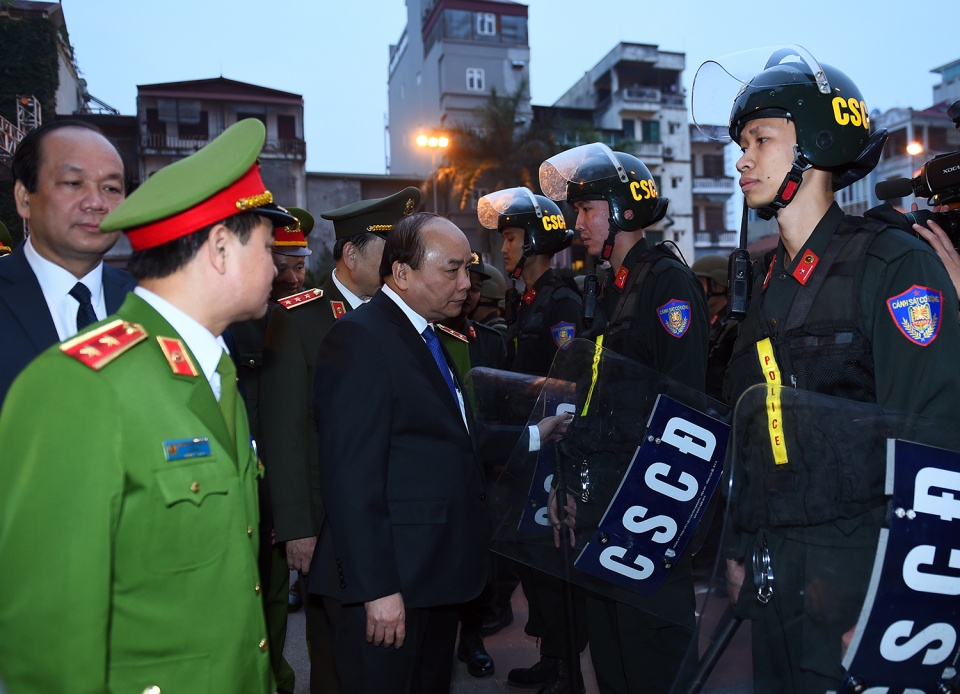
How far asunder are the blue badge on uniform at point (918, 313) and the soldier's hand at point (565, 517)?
4.60ft

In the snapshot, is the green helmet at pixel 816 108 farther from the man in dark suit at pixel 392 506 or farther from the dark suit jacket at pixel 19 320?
the dark suit jacket at pixel 19 320

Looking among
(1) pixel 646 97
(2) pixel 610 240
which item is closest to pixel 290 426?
(2) pixel 610 240

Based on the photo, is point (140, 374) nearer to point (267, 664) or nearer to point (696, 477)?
point (267, 664)

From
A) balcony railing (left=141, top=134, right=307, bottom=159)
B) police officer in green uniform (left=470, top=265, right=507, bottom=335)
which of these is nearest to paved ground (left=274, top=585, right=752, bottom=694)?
police officer in green uniform (left=470, top=265, right=507, bottom=335)

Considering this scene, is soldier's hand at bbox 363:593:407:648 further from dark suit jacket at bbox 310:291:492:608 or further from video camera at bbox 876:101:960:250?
video camera at bbox 876:101:960:250

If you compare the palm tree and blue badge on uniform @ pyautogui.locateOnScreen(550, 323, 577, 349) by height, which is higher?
the palm tree

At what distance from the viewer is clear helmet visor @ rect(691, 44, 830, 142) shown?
262 cm

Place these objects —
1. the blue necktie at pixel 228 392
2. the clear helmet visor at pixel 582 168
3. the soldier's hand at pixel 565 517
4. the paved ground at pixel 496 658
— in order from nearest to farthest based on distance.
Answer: the blue necktie at pixel 228 392
the soldier's hand at pixel 565 517
the clear helmet visor at pixel 582 168
the paved ground at pixel 496 658

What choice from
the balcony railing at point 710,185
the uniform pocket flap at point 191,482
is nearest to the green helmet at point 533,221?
the uniform pocket flap at point 191,482

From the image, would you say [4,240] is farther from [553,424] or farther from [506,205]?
[553,424]

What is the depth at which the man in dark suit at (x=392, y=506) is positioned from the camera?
2.50m

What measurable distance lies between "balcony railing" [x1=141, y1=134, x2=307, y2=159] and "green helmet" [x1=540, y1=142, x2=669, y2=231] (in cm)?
3092

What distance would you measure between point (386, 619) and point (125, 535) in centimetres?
118

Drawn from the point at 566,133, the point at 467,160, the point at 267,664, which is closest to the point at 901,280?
the point at 267,664
